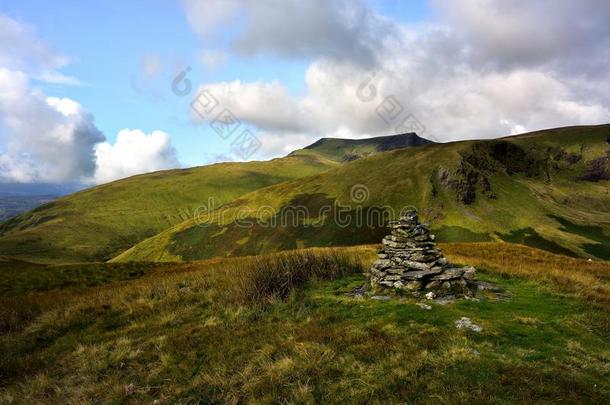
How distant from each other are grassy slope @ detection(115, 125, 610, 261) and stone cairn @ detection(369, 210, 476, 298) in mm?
120866

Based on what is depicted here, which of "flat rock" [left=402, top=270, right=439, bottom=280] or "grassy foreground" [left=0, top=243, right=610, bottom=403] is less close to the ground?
"flat rock" [left=402, top=270, right=439, bottom=280]

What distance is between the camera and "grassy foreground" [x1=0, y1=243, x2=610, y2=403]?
9945mm

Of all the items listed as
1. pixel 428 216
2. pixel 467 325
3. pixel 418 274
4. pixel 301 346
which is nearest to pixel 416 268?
pixel 418 274

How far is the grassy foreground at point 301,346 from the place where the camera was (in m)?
9.95

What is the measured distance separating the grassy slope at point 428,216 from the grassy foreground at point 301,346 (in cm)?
12359

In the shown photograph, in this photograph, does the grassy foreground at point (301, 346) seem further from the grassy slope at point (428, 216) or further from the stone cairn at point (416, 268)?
the grassy slope at point (428, 216)

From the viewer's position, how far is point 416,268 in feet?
61.7

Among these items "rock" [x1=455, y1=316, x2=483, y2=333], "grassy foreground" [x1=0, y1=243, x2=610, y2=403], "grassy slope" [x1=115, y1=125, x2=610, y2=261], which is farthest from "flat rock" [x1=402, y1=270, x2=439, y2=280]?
"grassy slope" [x1=115, y1=125, x2=610, y2=261]

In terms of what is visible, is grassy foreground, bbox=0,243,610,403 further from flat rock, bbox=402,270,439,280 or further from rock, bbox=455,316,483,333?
flat rock, bbox=402,270,439,280

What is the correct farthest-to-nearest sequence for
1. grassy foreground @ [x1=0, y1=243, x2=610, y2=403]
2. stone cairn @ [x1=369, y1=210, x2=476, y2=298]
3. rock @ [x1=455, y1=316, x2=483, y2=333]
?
stone cairn @ [x1=369, y1=210, x2=476, y2=298], rock @ [x1=455, y1=316, x2=483, y2=333], grassy foreground @ [x1=0, y1=243, x2=610, y2=403]

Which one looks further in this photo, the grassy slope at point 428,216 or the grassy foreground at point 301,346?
the grassy slope at point 428,216

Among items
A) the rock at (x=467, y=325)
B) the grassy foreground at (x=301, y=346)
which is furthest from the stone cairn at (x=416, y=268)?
the rock at (x=467, y=325)

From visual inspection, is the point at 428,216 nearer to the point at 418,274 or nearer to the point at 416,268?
the point at 416,268

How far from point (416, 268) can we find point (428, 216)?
140m
